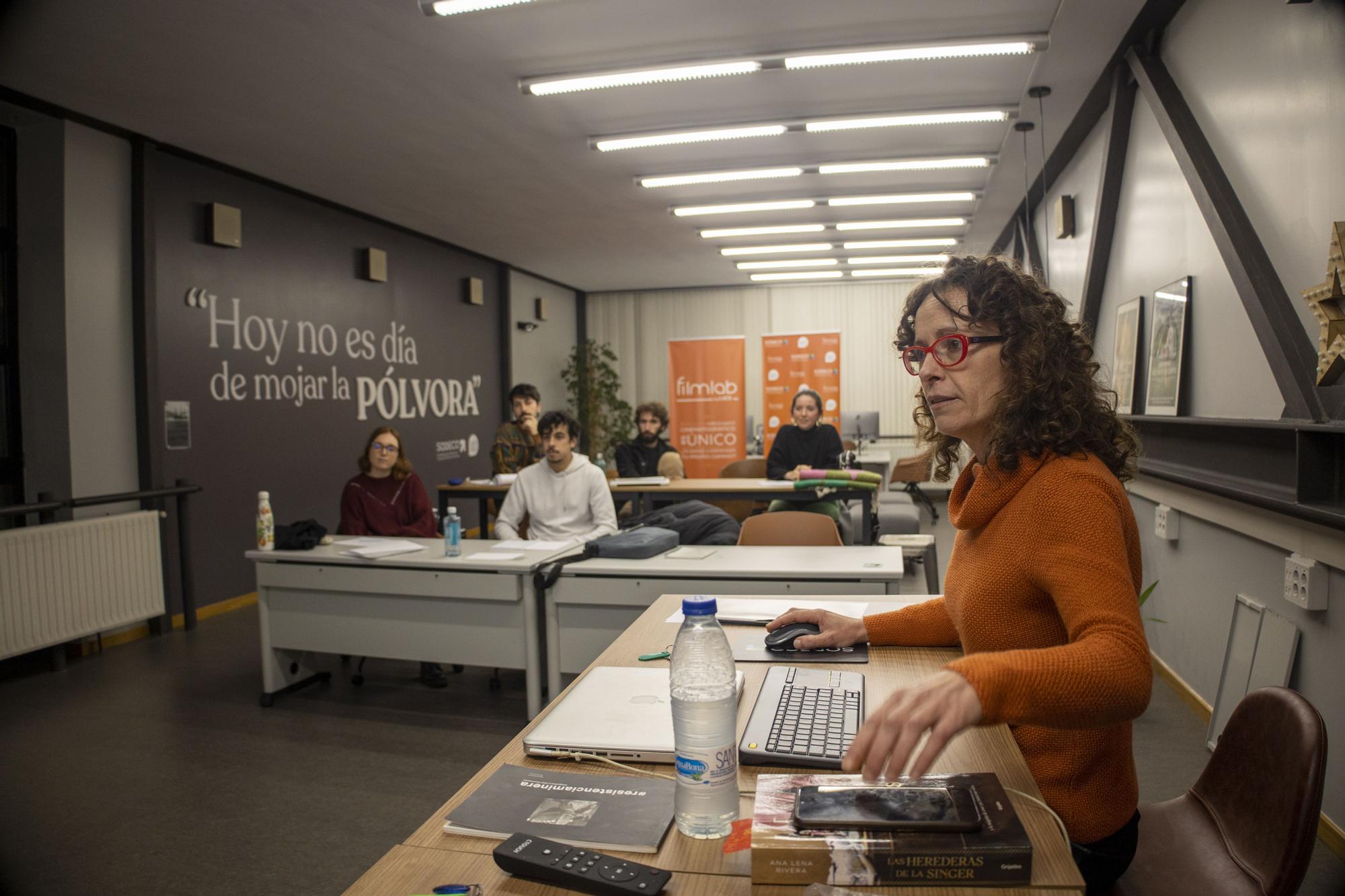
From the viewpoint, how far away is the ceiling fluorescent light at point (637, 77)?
159 inches

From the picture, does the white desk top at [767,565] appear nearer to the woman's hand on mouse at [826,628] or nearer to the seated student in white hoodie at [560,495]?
the seated student in white hoodie at [560,495]

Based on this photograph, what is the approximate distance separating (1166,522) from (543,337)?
8.08 metres

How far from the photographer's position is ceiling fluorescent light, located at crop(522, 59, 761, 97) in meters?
4.03

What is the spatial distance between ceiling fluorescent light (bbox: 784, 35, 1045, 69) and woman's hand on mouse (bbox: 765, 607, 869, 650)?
10.6 ft

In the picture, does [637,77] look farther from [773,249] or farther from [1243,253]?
[773,249]

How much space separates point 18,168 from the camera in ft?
14.7

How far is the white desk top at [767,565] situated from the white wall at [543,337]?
6.58m

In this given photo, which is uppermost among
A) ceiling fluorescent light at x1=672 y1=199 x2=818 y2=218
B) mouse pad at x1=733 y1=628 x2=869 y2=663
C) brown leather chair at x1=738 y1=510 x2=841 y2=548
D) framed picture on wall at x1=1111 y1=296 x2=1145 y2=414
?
ceiling fluorescent light at x1=672 y1=199 x2=818 y2=218

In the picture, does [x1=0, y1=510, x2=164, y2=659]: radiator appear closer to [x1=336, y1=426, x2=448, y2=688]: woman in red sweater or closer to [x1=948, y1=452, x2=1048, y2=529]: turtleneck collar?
[x1=336, y1=426, x2=448, y2=688]: woman in red sweater

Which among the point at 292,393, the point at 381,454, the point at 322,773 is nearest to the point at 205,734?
the point at 322,773

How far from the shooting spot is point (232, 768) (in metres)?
3.08

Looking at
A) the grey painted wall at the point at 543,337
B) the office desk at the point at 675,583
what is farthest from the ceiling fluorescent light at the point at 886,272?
the office desk at the point at 675,583

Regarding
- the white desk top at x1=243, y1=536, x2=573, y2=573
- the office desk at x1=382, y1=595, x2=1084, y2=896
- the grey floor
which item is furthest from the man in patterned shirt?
the office desk at x1=382, y1=595, x2=1084, y2=896

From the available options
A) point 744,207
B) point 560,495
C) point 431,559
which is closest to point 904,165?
point 744,207
